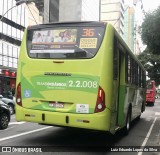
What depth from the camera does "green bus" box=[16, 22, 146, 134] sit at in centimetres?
819

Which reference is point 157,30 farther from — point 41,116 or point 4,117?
point 41,116

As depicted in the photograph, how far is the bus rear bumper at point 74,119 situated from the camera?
8.06m

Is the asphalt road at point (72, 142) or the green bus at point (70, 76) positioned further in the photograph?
the asphalt road at point (72, 142)

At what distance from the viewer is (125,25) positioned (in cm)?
13625

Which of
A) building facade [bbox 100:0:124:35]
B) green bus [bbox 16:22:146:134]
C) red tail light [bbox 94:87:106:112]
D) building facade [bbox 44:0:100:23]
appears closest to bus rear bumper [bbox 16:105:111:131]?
green bus [bbox 16:22:146:134]

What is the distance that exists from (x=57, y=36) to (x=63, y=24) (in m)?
0.38

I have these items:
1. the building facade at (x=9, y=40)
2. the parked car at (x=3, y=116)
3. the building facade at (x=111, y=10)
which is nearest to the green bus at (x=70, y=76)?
the parked car at (x=3, y=116)

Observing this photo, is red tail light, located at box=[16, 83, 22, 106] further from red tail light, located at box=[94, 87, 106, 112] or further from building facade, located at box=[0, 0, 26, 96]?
building facade, located at box=[0, 0, 26, 96]

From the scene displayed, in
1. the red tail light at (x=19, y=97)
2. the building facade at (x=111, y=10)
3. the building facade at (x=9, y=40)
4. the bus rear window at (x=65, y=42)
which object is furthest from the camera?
the building facade at (x=111, y=10)

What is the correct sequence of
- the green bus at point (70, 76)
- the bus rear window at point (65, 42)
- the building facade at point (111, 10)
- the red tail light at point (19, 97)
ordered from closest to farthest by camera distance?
the green bus at point (70, 76) → the bus rear window at point (65, 42) → the red tail light at point (19, 97) → the building facade at point (111, 10)

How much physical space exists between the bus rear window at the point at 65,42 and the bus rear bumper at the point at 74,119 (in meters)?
1.44

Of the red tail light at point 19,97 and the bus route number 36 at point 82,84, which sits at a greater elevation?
the bus route number 36 at point 82,84

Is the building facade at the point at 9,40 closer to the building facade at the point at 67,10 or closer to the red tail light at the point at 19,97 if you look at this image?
the building facade at the point at 67,10

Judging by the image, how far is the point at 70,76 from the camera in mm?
8453
